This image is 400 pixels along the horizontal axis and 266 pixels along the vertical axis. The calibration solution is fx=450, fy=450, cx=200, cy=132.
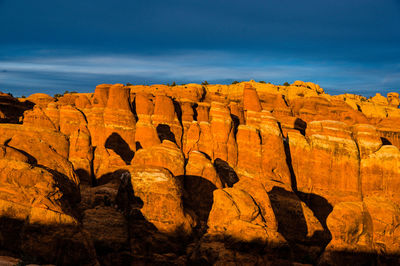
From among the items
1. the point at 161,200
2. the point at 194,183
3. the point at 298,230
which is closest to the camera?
the point at 161,200

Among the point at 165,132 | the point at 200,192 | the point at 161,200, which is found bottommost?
the point at 200,192

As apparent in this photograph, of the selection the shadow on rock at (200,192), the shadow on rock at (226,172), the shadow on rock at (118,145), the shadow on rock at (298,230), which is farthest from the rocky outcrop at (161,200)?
the shadow on rock at (118,145)

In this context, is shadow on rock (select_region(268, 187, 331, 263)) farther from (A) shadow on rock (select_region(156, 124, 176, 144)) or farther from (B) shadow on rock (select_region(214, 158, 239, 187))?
(A) shadow on rock (select_region(156, 124, 176, 144))

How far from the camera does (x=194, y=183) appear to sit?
113ft

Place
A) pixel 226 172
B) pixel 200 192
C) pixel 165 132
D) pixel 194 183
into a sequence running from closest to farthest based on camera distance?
1. pixel 200 192
2. pixel 194 183
3. pixel 226 172
4. pixel 165 132

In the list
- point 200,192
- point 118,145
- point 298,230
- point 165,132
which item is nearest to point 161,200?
point 200,192

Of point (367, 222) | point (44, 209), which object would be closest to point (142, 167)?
point (44, 209)

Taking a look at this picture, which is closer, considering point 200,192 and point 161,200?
point 161,200

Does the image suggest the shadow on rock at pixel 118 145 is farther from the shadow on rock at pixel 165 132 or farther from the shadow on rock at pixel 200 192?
the shadow on rock at pixel 200 192

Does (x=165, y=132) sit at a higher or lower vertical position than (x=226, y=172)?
higher

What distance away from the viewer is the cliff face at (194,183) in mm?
19688

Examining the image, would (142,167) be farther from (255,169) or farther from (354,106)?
(354,106)

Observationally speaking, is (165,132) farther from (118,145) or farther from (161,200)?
(161,200)

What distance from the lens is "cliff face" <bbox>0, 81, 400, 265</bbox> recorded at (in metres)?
19.7
